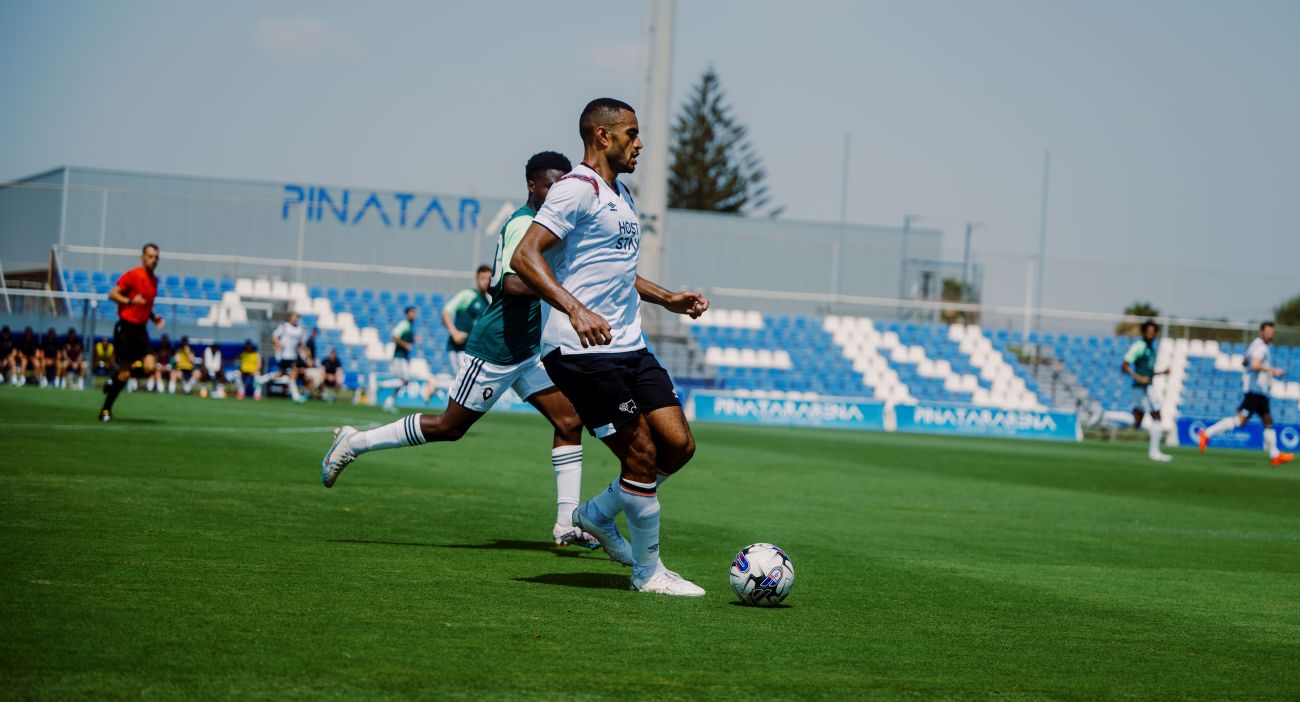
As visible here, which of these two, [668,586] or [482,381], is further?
[482,381]

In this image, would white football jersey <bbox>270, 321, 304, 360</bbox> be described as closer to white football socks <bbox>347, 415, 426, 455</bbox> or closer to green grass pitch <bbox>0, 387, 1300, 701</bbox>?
green grass pitch <bbox>0, 387, 1300, 701</bbox>

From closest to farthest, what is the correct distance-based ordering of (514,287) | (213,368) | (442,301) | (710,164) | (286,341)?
(514,287) < (286,341) < (213,368) < (442,301) < (710,164)

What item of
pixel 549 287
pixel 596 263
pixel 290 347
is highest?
pixel 596 263

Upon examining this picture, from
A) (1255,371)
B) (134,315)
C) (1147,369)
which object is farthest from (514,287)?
(1255,371)

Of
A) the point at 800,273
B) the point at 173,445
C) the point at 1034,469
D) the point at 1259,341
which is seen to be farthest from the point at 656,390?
the point at 800,273

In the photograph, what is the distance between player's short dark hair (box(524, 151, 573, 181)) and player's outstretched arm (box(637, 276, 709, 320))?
131cm

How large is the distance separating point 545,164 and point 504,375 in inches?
51.3

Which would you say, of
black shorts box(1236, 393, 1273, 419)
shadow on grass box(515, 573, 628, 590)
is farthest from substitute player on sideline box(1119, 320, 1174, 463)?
shadow on grass box(515, 573, 628, 590)

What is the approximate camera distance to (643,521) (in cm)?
631

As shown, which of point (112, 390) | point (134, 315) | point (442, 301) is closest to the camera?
point (134, 315)

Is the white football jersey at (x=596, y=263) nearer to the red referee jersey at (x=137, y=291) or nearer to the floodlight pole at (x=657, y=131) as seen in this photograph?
the red referee jersey at (x=137, y=291)

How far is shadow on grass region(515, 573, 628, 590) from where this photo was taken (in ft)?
21.4

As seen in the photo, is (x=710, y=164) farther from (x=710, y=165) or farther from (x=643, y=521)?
(x=643, y=521)

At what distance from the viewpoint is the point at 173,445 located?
13.6 metres
